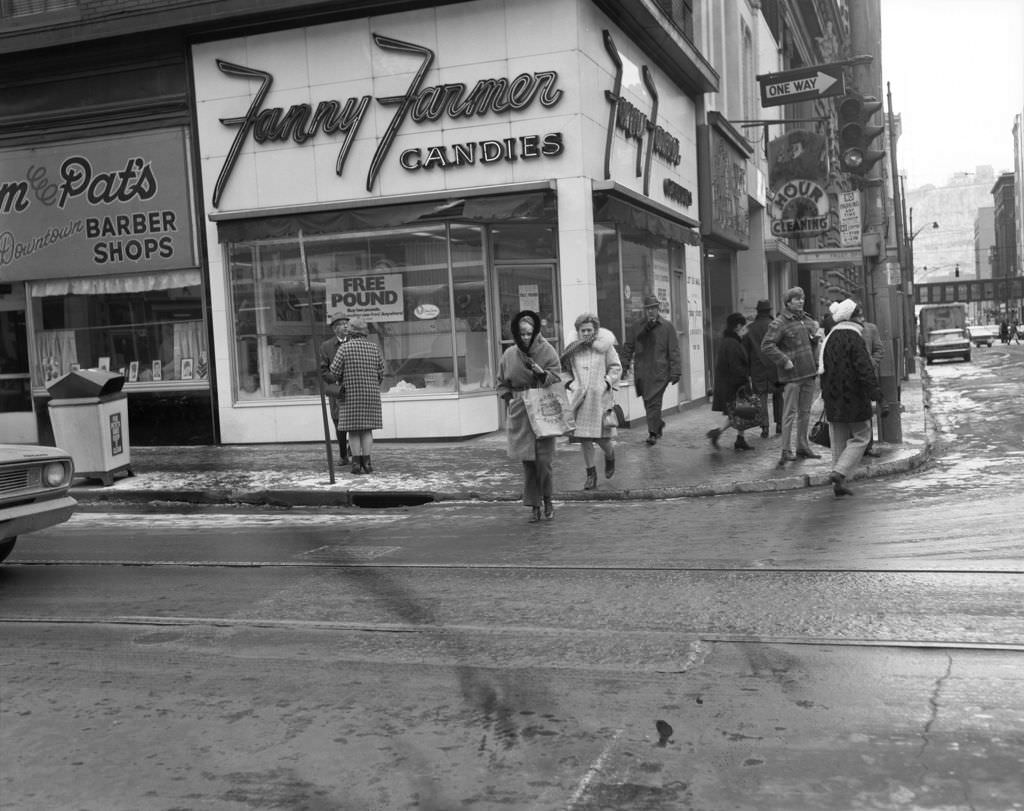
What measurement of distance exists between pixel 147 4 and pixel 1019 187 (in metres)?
156

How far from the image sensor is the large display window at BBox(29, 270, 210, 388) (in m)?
16.4

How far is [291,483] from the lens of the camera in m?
12.1

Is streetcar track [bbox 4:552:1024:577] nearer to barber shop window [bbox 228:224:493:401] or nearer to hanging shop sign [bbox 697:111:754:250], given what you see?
barber shop window [bbox 228:224:493:401]

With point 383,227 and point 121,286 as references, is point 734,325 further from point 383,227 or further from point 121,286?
point 121,286

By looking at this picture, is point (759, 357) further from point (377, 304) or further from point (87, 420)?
point (87, 420)

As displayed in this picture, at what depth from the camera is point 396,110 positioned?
1498cm

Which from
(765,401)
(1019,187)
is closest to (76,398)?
(765,401)

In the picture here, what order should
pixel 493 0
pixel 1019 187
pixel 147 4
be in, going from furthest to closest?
1. pixel 1019 187
2. pixel 147 4
3. pixel 493 0

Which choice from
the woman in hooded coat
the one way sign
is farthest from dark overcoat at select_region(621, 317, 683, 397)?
the woman in hooded coat

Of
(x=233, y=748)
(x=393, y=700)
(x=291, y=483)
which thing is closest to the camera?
(x=233, y=748)

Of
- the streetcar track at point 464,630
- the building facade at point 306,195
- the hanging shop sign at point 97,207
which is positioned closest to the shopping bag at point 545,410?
the streetcar track at point 464,630

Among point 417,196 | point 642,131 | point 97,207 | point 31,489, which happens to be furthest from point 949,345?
point 31,489

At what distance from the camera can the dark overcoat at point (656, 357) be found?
13.5 meters

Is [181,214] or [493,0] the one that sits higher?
[493,0]
